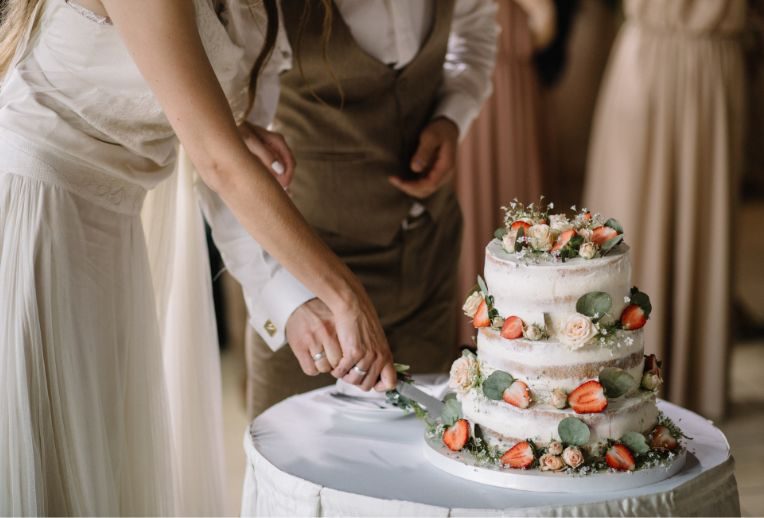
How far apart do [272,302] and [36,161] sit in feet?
1.59

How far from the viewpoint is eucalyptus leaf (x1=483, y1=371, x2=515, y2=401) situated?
1.64 meters

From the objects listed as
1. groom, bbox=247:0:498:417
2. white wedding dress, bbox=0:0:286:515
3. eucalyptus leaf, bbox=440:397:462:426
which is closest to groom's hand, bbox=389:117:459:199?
groom, bbox=247:0:498:417

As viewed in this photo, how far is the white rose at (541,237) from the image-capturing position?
1.64 m

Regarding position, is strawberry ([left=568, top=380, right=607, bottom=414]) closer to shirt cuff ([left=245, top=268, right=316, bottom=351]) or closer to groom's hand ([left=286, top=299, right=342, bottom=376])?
groom's hand ([left=286, top=299, right=342, bottom=376])

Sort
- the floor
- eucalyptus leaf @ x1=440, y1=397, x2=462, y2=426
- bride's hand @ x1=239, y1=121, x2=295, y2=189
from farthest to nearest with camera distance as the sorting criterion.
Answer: the floor, bride's hand @ x1=239, y1=121, x2=295, y2=189, eucalyptus leaf @ x1=440, y1=397, x2=462, y2=426

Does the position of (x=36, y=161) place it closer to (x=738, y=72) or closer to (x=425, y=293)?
(x=425, y=293)

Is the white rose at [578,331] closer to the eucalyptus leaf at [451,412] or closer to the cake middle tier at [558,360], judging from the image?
the cake middle tier at [558,360]

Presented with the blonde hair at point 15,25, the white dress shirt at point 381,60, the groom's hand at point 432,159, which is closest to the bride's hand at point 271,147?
the white dress shirt at point 381,60

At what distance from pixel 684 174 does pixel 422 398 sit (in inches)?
96.8

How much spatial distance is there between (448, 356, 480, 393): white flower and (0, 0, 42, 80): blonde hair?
92 centimetres

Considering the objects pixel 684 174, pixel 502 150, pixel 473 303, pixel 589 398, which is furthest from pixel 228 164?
pixel 502 150

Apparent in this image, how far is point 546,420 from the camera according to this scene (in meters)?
1.62

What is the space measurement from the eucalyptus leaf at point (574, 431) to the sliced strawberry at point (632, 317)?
6.6 inches

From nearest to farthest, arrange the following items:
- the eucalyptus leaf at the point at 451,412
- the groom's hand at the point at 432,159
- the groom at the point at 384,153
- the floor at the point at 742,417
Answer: the eucalyptus leaf at the point at 451,412 < the groom at the point at 384,153 < the groom's hand at the point at 432,159 < the floor at the point at 742,417
